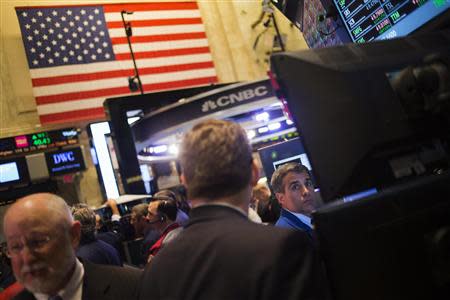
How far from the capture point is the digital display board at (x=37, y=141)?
9086 millimetres

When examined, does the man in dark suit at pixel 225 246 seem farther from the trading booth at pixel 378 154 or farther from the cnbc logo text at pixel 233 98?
the cnbc logo text at pixel 233 98

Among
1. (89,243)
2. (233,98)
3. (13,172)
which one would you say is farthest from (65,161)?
(89,243)

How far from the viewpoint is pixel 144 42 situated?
10.2m

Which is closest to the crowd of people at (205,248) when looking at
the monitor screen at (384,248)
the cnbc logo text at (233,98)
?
the monitor screen at (384,248)

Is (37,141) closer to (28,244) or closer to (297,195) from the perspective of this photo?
(297,195)

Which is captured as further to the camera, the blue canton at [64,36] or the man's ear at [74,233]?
the blue canton at [64,36]

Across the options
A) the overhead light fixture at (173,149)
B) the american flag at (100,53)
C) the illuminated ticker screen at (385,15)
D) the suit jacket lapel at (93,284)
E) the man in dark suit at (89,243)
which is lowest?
the suit jacket lapel at (93,284)

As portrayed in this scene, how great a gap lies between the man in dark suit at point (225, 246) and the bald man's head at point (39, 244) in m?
0.61

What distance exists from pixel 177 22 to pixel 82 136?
11.5 ft

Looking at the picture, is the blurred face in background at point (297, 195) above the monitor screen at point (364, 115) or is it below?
below

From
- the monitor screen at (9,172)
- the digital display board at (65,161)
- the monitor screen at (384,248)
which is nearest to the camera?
the monitor screen at (384,248)

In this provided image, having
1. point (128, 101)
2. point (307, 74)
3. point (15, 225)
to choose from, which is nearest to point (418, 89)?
point (307, 74)

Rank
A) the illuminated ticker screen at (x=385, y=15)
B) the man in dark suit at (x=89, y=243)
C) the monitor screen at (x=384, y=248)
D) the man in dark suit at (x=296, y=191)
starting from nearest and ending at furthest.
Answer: the monitor screen at (x=384, y=248) → the illuminated ticker screen at (x=385, y=15) → the man in dark suit at (x=296, y=191) → the man in dark suit at (x=89, y=243)

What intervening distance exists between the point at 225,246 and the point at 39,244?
3.16 feet
